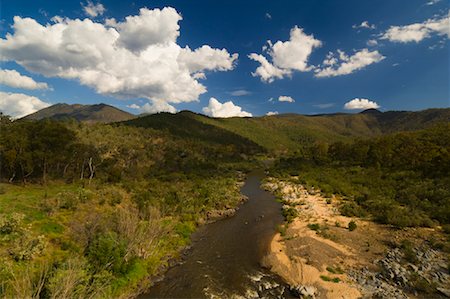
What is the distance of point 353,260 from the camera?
68.7ft

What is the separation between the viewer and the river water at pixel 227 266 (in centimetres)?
1762

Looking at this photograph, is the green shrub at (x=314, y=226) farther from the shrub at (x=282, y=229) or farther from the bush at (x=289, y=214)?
the bush at (x=289, y=214)

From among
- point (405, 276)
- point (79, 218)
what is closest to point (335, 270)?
point (405, 276)

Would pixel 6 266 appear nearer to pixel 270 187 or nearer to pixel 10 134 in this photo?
pixel 10 134

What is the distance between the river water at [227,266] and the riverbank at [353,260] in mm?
1305

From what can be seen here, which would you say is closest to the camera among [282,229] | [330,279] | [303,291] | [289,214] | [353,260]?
[303,291]

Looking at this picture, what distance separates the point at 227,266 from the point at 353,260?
1028 cm

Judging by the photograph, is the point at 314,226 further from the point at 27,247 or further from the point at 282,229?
the point at 27,247

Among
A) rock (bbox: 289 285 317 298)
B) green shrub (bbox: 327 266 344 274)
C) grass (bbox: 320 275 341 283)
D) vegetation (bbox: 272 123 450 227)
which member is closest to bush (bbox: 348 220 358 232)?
vegetation (bbox: 272 123 450 227)

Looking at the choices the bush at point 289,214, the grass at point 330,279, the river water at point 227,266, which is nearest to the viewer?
the river water at point 227,266

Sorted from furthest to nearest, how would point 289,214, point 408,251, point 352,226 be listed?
1. point 289,214
2. point 352,226
3. point 408,251

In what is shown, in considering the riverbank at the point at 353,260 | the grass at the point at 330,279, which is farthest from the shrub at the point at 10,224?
the grass at the point at 330,279

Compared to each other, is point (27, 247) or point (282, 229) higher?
point (27, 247)

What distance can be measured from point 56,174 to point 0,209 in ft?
71.5
